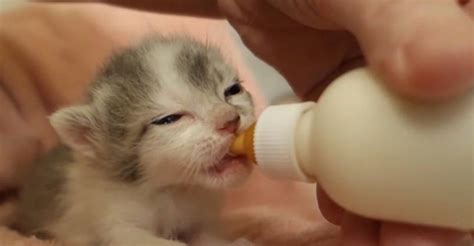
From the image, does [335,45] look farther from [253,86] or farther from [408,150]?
[253,86]

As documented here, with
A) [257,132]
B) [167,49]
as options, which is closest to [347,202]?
[257,132]

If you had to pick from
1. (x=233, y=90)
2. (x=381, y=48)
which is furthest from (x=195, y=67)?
(x=381, y=48)

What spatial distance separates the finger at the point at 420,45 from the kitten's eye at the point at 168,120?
0.35m

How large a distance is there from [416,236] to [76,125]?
0.55m

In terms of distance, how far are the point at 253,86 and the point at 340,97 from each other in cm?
109

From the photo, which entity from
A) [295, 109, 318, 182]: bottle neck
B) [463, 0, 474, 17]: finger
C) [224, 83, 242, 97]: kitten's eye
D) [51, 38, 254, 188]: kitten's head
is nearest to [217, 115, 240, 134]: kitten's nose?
[51, 38, 254, 188]: kitten's head

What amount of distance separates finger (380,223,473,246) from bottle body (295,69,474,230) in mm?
34

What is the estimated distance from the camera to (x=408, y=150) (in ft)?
2.25

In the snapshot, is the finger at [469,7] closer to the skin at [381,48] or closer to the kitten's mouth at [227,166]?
the skin at [381,48]

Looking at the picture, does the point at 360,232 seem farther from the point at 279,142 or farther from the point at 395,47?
the point at 395,47

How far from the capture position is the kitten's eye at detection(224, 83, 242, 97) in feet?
3.65

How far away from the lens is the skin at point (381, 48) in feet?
2.08

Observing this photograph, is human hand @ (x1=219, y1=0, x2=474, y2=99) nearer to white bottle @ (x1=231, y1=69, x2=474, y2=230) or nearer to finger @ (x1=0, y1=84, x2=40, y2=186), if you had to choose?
white bottle @ (x1=231, y1=69, x2=474, y2=230)

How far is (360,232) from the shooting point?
0.87m
